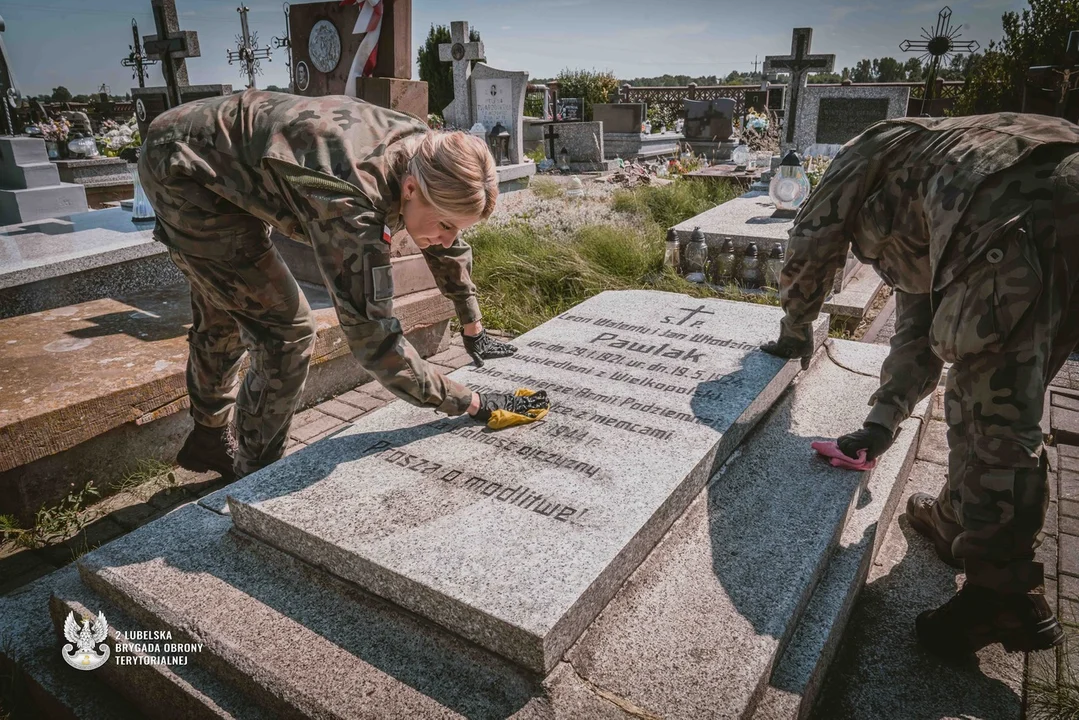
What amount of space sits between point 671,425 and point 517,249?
3.87m

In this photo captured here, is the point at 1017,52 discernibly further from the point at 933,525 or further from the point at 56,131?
the point at 56,131

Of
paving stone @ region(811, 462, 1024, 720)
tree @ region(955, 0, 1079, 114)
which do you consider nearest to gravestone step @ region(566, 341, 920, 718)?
paving stone @ region(811, 462, 1024, 720)

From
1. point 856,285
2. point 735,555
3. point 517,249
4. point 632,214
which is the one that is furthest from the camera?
point 632,214

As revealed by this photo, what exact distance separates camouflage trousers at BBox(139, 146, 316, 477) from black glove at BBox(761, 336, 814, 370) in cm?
196

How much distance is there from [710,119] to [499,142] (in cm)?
571

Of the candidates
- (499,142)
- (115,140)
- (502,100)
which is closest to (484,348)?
(499,142)

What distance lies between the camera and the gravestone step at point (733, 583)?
166cm

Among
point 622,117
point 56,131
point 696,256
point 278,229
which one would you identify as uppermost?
point 622,117

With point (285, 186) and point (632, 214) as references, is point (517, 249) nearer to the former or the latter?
point (632, 214)

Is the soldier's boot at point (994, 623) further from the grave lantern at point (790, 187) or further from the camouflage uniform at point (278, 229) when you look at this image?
the grave lantern at point (790, 187)

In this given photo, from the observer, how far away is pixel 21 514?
9.23 ft

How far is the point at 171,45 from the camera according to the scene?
5953 millimetres

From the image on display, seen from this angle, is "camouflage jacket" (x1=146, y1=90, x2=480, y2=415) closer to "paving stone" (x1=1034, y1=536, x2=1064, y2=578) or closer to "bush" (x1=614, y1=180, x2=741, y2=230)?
"paving stone" (x1=1034, y1=536, x2=1064, y2=578)

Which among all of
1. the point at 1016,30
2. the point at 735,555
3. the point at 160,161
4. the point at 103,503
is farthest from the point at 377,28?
the point at 1016,30
